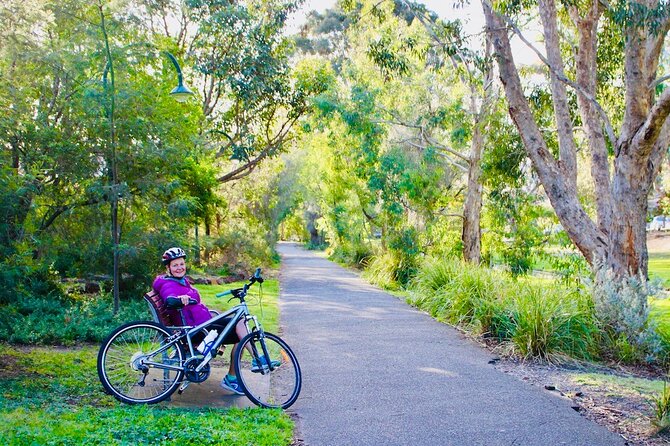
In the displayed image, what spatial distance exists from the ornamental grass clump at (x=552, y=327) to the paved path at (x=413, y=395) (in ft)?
2.26

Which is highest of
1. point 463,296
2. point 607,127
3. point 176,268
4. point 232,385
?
point 607,127

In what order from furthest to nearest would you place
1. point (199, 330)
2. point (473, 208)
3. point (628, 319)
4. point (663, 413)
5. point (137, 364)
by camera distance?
point (473, 208), point (628, 319), point (199, 330), point (137, 364), point (663, 413)

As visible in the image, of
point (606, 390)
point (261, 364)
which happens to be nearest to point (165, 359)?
point (261, 364)

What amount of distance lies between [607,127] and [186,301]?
8.57 meters

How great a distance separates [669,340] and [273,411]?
701 cm

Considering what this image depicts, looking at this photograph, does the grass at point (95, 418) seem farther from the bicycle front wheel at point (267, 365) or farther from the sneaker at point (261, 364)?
the sneaker at point (261, 364)

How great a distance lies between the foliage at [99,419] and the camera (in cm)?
477

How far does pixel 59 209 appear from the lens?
1125 centimetres

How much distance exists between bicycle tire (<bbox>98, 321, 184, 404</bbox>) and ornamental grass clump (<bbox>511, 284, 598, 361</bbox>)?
5.19m

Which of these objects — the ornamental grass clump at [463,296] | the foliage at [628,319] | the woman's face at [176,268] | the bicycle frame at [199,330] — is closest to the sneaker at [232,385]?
the bicycle frame at [199,330]

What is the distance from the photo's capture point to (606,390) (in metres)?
7.39

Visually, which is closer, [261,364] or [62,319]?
[261,364]

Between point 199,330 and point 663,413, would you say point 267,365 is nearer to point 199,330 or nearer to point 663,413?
point 199,330

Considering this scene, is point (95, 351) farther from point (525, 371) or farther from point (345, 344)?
point (525, 371)
